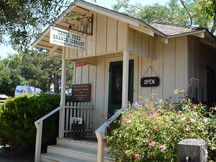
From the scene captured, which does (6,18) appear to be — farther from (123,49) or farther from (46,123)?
(46,123)

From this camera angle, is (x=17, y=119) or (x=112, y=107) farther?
(x=112, y=107)

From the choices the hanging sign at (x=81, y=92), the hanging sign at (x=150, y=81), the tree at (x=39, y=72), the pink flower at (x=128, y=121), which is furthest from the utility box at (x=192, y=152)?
the tree at (x=39, y=72)

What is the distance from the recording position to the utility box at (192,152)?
2857 mm

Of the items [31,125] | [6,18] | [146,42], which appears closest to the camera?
[6,18]

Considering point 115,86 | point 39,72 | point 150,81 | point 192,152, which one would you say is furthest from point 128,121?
point 39,72

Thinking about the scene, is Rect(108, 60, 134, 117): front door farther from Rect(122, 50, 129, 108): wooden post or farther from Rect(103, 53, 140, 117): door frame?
Rect(122, 50, 129, 108): wooden post

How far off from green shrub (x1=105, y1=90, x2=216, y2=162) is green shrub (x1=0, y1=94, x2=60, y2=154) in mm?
3320

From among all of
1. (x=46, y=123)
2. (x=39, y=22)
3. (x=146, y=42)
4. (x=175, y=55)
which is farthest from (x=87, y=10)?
(x=39, y=22)

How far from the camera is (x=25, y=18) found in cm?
359

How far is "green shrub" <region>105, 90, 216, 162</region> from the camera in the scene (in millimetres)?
4445

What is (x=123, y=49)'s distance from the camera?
264 inches

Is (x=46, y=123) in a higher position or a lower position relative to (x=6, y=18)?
lower

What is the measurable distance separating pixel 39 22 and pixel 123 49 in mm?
3291

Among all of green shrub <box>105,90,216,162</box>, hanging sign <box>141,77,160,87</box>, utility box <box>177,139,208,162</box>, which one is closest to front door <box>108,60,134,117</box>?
hanging sign <box>141,77,160,87</box>
